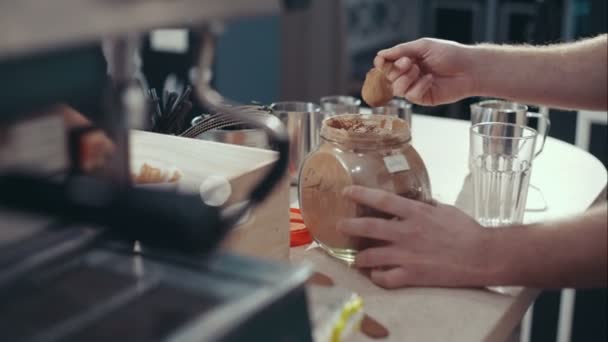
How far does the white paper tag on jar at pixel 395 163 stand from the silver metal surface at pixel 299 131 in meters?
0.40

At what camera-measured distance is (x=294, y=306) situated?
2.23 feet

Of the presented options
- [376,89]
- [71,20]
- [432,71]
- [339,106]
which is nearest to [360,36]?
[339,106]

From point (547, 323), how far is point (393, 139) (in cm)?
122

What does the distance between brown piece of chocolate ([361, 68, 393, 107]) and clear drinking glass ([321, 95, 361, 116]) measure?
26cm

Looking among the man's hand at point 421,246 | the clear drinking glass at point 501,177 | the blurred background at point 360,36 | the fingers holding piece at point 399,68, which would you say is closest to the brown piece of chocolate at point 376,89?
the fingers holding piece at point 399,68

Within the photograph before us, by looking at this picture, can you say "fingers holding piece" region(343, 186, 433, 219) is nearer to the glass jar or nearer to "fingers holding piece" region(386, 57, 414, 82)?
the glass jar

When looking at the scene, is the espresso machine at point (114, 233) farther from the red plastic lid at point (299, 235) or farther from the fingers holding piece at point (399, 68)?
the fingers holding piece at point (399, 68)

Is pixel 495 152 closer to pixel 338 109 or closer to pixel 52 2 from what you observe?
pixel 338 109

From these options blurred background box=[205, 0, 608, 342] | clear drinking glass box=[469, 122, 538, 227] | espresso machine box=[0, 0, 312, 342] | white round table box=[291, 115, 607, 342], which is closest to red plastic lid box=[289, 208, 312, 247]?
white round table box=[291, 115, 607, 342]

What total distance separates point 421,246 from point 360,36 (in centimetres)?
303

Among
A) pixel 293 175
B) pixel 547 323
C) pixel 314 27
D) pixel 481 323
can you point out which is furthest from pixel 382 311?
pixel 314 27

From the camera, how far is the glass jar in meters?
1.05

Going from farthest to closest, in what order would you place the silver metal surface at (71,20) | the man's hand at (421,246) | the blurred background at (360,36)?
the blurred background at (360,36) < the man's hand at (421,246) < the silver metal surface at (71,20)

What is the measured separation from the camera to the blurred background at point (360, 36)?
2.59m
